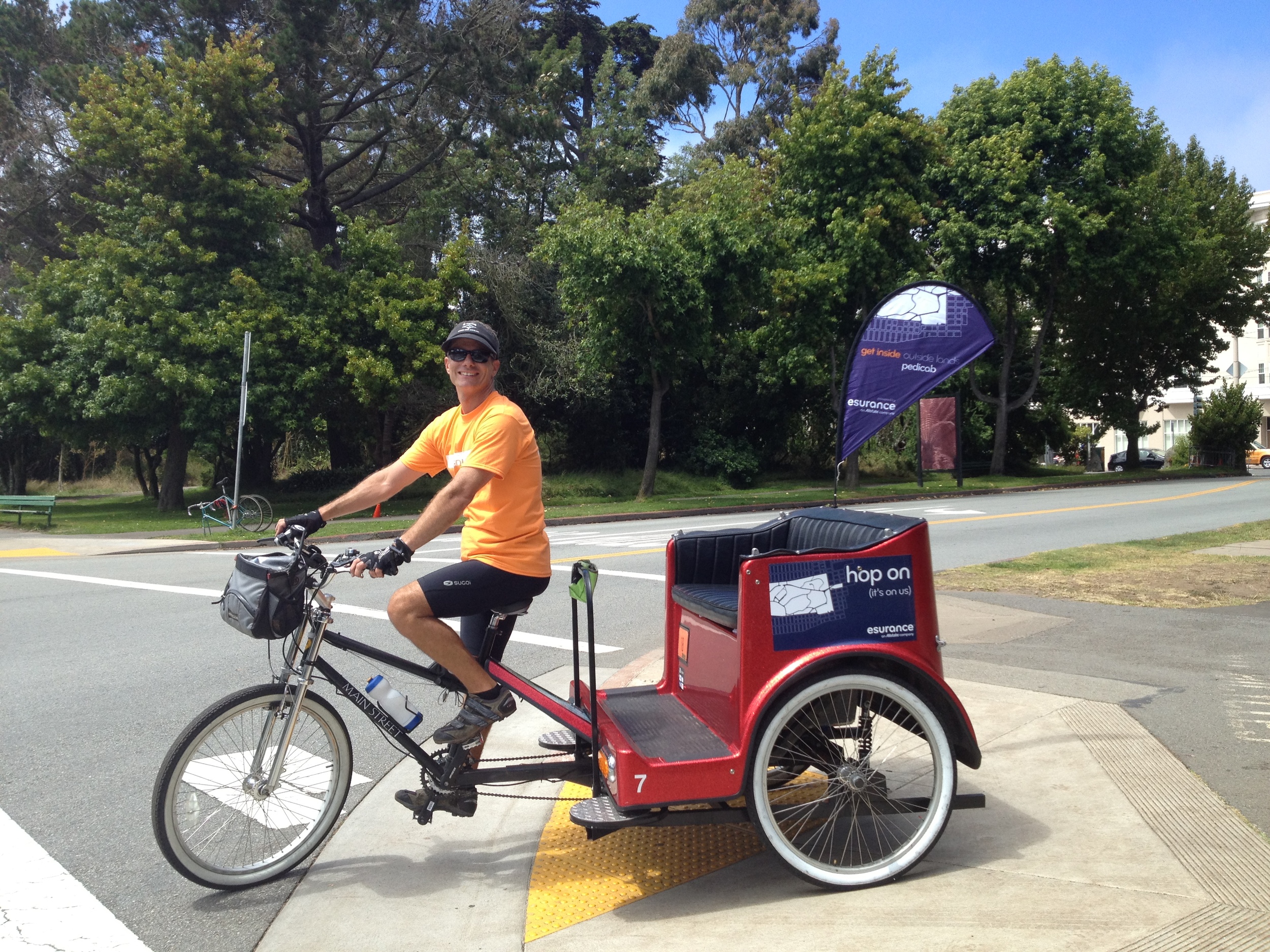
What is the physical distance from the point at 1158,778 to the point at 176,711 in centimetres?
547

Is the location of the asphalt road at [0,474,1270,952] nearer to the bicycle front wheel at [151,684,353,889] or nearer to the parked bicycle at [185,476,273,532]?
the bicycle front wheel at [151,684,353,889]

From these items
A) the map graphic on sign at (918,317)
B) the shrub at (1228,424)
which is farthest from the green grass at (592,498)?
the shrub at (1228,424)

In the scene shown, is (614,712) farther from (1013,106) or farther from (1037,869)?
(1013,106)

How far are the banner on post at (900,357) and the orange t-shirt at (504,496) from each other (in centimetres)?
701

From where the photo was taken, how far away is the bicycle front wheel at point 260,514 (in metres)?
20.9

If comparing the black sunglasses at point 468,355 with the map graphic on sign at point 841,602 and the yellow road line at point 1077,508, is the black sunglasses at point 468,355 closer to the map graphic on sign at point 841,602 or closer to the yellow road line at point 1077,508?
Answer: the map graphic on sign at point 841,602

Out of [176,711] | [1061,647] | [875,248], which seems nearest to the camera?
[176,711]

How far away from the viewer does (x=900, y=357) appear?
424 inches

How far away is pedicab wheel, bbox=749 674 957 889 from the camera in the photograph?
3.71 metres

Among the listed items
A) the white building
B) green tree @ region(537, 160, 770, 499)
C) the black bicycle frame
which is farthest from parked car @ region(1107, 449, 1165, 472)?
the black bicycle frame

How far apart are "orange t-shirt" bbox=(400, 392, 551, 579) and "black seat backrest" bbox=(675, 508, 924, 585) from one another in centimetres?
77

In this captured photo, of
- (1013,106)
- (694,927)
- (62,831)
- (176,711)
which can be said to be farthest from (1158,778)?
(1013,106)

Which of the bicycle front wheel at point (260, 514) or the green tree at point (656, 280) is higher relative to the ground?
the green tree at point (656, 280)

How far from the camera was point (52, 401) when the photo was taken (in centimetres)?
2436
